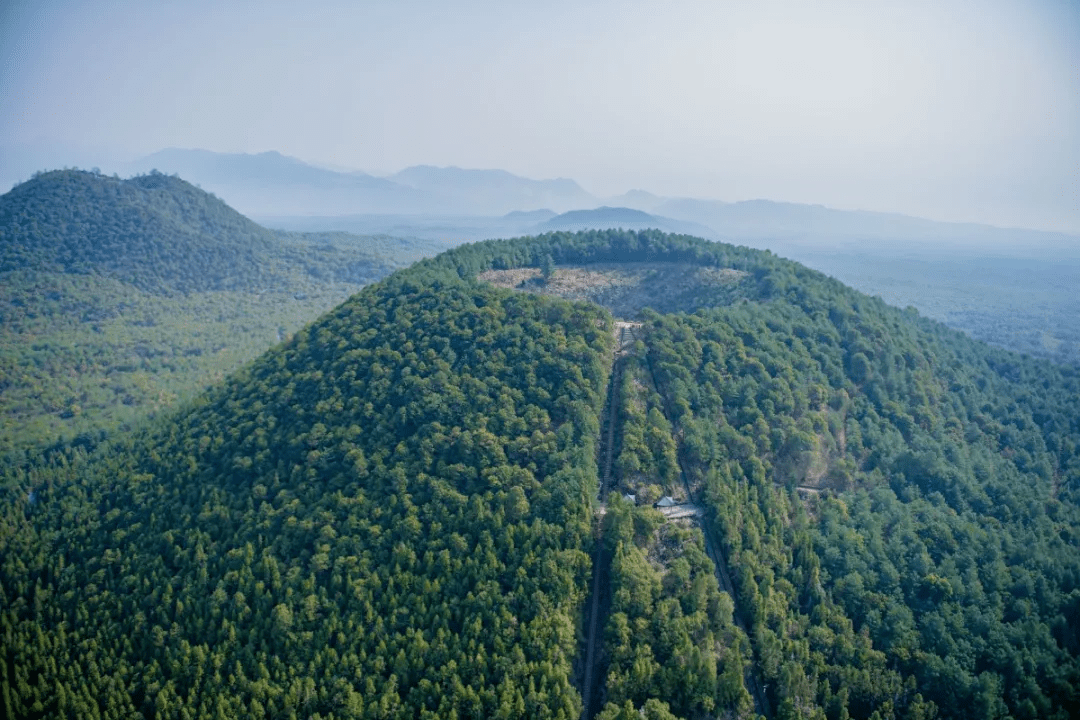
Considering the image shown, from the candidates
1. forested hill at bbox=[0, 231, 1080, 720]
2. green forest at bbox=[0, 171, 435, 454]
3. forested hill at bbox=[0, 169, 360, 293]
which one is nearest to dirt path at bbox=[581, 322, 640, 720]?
forested hill at bbox=[0, 231, 1080, 720]

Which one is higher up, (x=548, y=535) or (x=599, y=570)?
(x=548, y=535)

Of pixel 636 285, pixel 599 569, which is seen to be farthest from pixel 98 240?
pixel 599 569

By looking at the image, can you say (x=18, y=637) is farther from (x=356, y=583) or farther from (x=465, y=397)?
(x=465, y=397)

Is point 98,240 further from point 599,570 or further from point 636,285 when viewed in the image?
point 599,570

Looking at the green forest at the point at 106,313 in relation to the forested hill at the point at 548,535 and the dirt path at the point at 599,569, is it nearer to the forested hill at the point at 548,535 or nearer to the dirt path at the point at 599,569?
the forested hill at the point at 548,535

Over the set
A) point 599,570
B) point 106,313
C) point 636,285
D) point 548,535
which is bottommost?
point 599,570
